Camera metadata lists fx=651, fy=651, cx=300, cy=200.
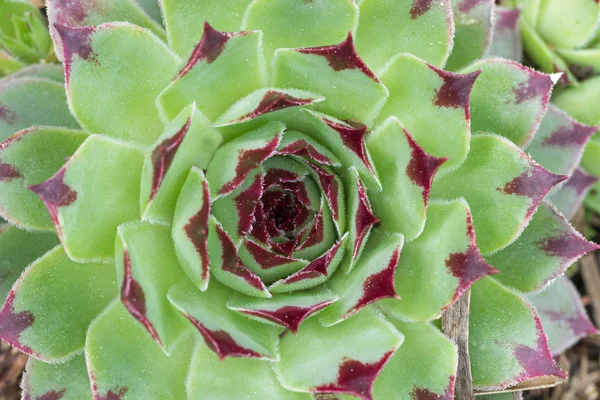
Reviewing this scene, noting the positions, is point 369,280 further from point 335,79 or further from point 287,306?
point 335,79

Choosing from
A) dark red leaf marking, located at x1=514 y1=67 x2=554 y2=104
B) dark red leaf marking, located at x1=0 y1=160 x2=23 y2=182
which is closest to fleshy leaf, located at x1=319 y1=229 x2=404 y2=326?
dark red leaf marking, located at x1=514 y1=67 x2=554 y2=104

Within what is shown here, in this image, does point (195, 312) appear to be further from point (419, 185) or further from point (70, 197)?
point (419, 185)

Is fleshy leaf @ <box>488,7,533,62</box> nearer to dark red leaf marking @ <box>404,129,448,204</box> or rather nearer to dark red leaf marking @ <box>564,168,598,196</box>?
dark red leaf marking @ <box>564,168,598,196</box>

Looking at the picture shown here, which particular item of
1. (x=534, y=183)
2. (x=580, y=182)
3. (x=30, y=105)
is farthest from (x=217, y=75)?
(x=580, y=182)

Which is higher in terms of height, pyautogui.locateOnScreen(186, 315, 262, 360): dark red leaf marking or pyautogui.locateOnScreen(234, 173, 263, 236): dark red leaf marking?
pyautogui.locateOnScreen(234, 173, 263, 236): dark red leaf marking

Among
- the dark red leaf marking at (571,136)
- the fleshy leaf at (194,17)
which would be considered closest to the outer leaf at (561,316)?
the dark red leaf marking at (571,136)

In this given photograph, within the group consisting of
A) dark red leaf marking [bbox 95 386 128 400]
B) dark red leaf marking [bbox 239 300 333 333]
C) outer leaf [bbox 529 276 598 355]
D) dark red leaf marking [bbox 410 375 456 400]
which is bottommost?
outer leaf [bbox 529 276 598 355]
